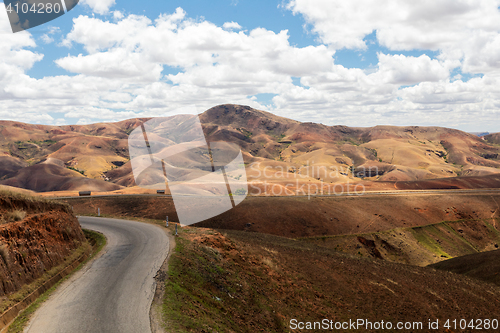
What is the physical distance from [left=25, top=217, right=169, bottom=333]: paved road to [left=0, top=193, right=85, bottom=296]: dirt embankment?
Result: 143 cm

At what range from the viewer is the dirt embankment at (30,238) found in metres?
12.1

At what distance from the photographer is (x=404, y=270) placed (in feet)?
88.0

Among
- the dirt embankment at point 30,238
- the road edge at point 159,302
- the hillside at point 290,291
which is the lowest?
the hillside at point 290,291

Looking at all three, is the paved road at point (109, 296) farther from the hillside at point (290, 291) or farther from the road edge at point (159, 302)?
the hillside at point (290, 291)

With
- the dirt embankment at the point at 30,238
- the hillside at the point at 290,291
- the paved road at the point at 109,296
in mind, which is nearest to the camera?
the paved road at the point at 109,296

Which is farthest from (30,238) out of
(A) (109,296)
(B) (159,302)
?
(B) (159,302)

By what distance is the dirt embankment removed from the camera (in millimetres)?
12109

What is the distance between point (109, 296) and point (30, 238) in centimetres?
512

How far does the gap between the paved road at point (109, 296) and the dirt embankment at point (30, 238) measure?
1.43m

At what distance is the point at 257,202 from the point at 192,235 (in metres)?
30.0

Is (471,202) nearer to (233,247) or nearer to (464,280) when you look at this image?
(464,280)

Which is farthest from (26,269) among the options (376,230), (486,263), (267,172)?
(267,172)

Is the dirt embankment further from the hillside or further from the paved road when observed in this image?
the hillside

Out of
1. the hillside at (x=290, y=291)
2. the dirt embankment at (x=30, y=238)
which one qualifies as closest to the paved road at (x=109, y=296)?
→ the hillside at (x=290, y=291)
